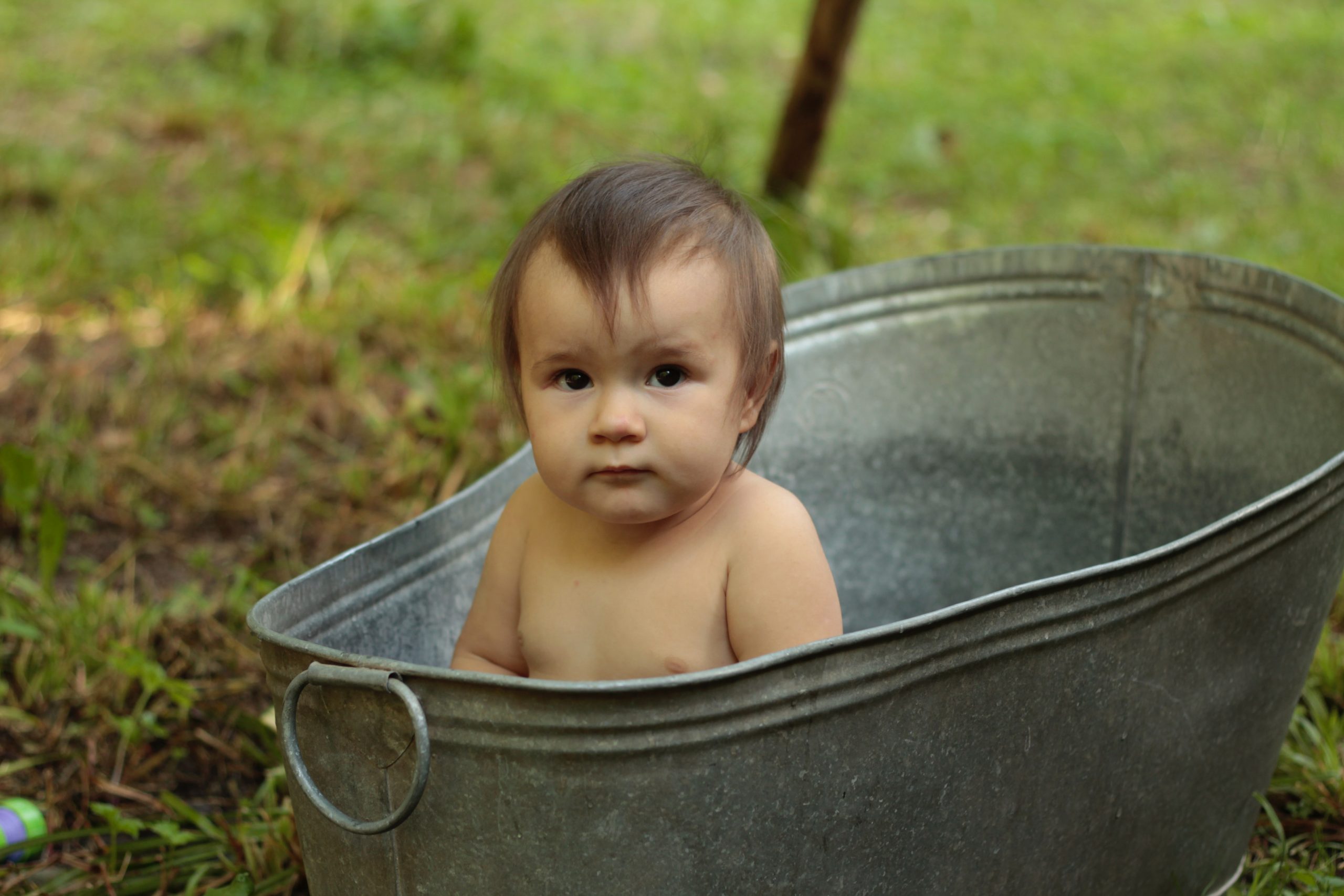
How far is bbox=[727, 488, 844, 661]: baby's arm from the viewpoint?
1242mm

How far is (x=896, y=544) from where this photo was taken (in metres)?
1.95

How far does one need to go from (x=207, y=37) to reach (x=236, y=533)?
114 inches

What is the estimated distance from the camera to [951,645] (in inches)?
41.6

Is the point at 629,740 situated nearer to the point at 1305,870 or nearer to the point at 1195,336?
the point at 1305,870

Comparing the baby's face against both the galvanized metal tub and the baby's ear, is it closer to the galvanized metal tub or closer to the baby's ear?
the baby's ear

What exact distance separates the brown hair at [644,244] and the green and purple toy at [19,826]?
0.82 m

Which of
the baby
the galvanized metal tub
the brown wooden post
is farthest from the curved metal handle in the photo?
the brown wooden post

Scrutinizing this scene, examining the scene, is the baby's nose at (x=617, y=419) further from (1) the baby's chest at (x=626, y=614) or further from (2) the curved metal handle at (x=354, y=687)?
(2) the curved metal handle at (x=354, y=687)

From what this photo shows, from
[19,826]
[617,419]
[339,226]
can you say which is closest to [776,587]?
[617,419]

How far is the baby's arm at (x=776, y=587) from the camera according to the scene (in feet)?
4.08

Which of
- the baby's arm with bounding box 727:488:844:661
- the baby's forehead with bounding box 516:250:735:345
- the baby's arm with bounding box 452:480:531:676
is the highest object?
the baby's forehead with bounding box 516:250:735:345

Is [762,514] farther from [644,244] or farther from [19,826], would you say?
[19,826]

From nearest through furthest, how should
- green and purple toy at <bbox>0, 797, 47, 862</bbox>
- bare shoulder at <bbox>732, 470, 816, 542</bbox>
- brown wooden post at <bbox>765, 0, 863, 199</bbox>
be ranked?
1. bare shoulder at <bbox>732, 470, 816, 542</bbox>
2. green and purple toy at <bbox>0, 797, 47, 862</bbox>
3. brown wooden post at <bbox>765, 0, 863, 199</bbox>

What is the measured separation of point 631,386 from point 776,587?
0.25 metres
